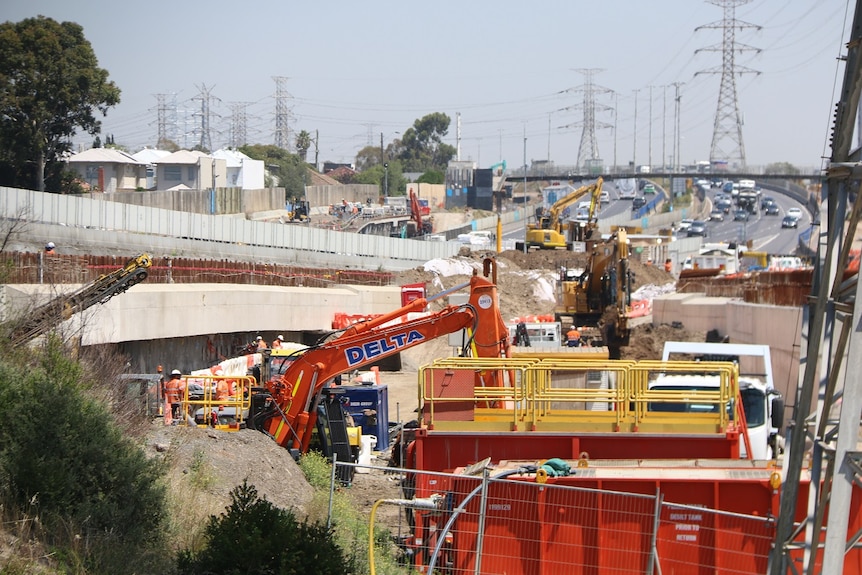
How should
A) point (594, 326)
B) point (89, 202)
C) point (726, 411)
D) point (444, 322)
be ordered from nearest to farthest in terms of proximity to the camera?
point (726, 411)
point (444, 322)
point (594, 326)
point (89, 202)

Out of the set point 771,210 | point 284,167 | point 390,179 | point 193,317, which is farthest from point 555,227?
point 390,179

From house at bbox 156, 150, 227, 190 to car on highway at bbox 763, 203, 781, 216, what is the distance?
224 ft

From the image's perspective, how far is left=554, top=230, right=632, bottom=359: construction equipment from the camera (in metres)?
32.5

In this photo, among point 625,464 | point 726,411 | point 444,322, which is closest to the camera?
point 625,464

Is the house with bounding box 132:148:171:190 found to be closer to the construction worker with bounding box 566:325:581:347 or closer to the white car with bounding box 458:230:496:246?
the white car with bounding box 458:230:496:246

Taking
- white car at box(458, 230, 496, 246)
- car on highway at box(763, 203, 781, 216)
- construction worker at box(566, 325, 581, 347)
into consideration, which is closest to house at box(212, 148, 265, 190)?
white car at box(458, 230, 496, 246)

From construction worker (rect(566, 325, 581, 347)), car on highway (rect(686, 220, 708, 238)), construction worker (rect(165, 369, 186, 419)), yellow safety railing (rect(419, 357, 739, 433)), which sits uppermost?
car on highway (rect(686, 220, 708, 238))

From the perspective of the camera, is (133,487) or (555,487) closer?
(555,487)

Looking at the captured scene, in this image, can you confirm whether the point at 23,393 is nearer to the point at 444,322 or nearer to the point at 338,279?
the point at 444,322

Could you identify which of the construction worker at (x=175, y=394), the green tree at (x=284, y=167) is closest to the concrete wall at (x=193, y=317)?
the construction worker at (x=175, y=394)

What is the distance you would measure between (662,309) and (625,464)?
89.7 ft

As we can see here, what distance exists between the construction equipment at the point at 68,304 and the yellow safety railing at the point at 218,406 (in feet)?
8.24

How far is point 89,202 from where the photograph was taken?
4675 cm

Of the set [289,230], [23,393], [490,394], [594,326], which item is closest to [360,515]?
[490,394]
